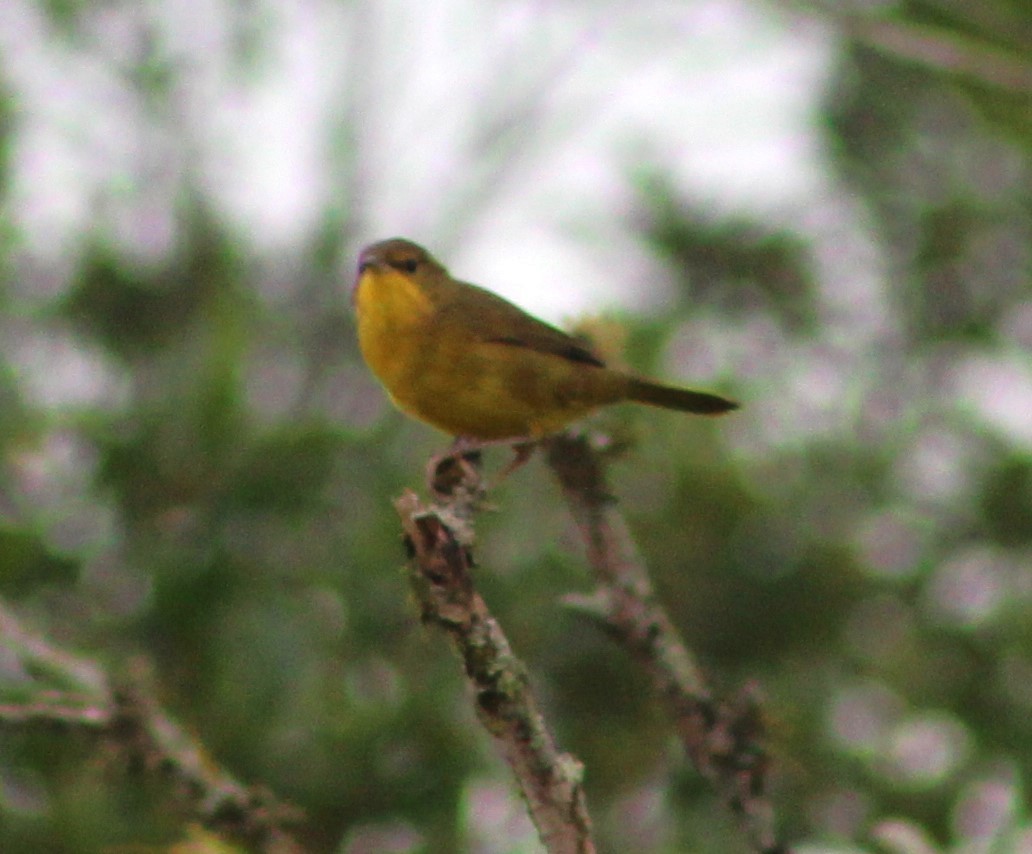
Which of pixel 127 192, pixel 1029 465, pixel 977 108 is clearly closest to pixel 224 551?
pixel 1029 465

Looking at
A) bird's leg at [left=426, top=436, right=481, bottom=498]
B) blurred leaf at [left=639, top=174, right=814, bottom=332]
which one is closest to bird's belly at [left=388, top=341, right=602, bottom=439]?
bird's leg at [left=426, top=436, right=481, bottom=498]

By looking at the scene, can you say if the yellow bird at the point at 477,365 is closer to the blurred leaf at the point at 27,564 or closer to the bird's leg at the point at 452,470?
the bird's leg at the point at 452,470

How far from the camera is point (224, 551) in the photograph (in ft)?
13.4

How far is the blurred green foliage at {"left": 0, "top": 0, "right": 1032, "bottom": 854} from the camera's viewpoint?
3920mm

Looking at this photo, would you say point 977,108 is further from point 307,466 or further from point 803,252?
point 307,466

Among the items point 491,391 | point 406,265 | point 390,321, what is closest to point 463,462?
point 491,391

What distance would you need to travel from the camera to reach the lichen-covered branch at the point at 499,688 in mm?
2148

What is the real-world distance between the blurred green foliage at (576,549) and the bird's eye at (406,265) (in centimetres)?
54

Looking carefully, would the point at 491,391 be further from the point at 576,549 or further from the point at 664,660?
the point at 664,660

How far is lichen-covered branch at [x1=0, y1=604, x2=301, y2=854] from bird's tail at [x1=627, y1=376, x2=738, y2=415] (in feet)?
6.46

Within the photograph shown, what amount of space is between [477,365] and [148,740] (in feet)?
5.72

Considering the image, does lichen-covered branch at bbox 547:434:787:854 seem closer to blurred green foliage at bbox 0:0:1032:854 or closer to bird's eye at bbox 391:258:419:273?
blurred green foliage at bbox 0:0:1032:854

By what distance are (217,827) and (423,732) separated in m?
1.30

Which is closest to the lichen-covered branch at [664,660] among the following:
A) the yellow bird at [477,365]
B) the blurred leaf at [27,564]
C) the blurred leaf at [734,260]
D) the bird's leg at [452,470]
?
the bird's leg at [452,470]
